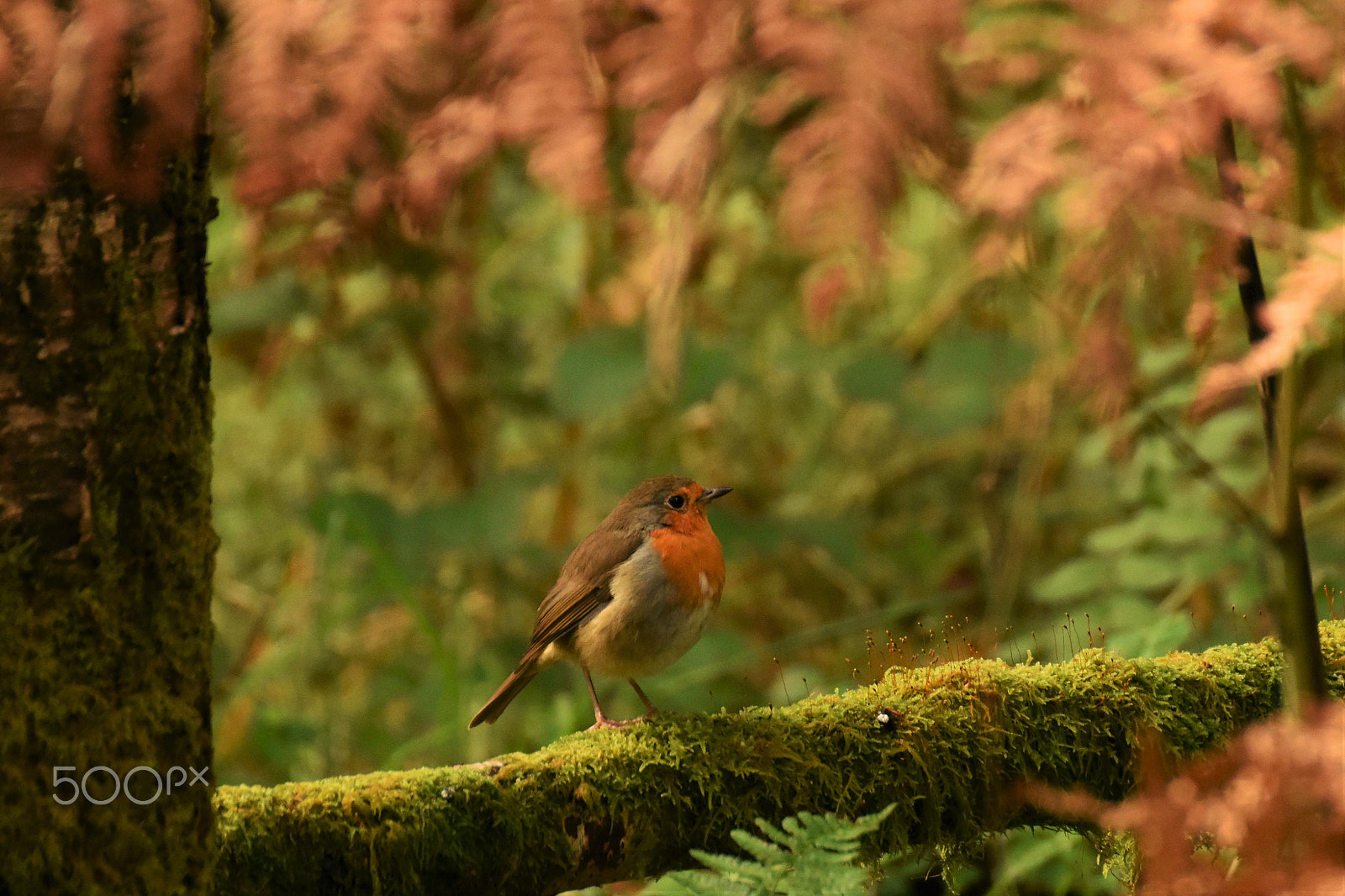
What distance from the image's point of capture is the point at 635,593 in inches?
109

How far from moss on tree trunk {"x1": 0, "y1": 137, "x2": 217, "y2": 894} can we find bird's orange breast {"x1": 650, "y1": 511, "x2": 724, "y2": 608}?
137 cm

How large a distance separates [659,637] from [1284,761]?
5.81 ft

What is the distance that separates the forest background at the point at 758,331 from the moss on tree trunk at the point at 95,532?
247mm

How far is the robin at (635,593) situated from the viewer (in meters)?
2.78

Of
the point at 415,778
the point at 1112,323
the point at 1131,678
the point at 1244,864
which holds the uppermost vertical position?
the point at 1112,323

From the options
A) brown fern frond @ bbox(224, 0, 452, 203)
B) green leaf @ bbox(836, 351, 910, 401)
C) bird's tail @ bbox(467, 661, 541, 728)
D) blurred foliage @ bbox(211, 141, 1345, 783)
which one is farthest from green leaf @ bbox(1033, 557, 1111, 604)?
brown fern frond @ bbox(224, 0, 452, 203)

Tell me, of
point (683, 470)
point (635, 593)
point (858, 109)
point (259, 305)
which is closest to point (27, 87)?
point (858, 109)

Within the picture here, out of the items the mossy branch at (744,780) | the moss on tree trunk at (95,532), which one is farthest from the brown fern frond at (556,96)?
the mossy branch at (744,780)

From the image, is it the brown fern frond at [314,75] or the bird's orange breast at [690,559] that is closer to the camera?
the brown fern frond at [314,75]

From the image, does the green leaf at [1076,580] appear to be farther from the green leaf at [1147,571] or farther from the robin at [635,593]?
the robin at [635,593]

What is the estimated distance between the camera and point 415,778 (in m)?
1.85

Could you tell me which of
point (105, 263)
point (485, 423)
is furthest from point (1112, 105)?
point (485, 423)

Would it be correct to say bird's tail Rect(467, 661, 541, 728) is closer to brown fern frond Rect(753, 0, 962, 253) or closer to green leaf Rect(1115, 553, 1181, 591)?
green leaf Rect(1115, 553, 1181, 591)

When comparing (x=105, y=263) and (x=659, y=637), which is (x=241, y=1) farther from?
(x=659, y=637)
